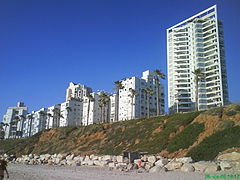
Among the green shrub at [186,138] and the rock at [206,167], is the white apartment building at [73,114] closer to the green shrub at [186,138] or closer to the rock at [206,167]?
the green shrub at [186,138]

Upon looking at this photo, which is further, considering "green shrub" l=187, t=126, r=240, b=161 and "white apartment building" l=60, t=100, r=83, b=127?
"white apartment building" l=60, t=100, r=83, b=127

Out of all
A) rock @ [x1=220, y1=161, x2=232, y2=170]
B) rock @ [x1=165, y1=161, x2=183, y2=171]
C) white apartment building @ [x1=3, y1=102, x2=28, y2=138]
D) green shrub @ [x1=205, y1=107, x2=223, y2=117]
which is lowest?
rock @ [x1=165, y1=161, x2=183, y2=171]

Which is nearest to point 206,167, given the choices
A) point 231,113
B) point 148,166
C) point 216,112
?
point 148,166

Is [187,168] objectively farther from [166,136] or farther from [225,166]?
[166,136]

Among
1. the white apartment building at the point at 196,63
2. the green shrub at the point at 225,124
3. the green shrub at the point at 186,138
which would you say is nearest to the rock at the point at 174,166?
the green shrub at the point at 186,138

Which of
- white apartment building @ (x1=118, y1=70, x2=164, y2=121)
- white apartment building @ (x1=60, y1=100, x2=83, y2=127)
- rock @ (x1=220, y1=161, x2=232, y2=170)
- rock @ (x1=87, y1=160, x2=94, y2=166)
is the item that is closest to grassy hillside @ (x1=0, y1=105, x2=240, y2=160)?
rock @ (x1=220, y1=161, x2=232, y2=170)

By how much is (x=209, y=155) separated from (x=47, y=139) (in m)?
62.3

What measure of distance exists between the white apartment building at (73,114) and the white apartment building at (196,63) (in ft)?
195

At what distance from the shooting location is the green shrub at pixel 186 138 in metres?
37.0

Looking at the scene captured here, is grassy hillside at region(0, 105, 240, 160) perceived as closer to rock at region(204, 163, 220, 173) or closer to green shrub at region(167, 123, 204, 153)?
green shrub at region(167, 123, 204, 153)

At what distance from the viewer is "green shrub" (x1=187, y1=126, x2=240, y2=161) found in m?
29.6

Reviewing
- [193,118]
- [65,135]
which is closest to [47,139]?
[65,135]

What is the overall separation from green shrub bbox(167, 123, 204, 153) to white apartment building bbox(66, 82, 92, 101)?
142244 millimetres

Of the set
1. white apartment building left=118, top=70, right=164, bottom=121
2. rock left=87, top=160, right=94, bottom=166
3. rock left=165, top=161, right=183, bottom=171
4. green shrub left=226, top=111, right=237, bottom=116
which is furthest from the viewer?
Result: white apartment building left=118, top=70, right=164, bottom=121
